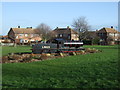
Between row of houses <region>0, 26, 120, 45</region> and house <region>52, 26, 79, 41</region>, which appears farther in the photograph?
house <region>52, 26, 79, 41</region>

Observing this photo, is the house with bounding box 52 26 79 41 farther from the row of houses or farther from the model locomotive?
the model locomotive

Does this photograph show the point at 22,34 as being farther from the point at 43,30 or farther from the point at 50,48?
the point at 50,48

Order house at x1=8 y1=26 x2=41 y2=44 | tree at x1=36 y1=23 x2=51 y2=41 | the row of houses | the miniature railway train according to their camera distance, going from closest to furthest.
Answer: the miniature railway train
tree at x1=36 y1=23 x2=51 y2=41
house at x1=8 y1=26 x2=41 y2=44
the row of houses

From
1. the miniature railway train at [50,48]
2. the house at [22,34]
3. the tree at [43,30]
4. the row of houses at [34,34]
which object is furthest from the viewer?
the row of houses at [34,34]

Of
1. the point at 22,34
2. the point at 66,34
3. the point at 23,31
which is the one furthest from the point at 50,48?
the point at 23,31

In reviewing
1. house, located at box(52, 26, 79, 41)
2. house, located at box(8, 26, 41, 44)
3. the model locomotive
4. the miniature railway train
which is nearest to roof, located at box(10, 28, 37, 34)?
house, located at box(8, 26, 41, 44)

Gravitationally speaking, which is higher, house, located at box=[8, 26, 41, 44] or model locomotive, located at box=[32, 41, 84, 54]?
house, located at box=[8, 26, 41, 44]

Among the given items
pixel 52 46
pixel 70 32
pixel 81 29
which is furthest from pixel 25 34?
pixel 52 46

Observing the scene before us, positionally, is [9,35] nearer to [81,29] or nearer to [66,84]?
[81,29]

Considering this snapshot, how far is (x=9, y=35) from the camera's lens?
105 m

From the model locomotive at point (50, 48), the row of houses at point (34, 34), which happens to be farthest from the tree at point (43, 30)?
the model locomotive at point (50, 48)

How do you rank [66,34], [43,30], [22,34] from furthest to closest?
[66,34]
[22,34]
[43,30]

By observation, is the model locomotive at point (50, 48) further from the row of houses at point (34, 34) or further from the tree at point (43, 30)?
the row of houses at point (34, 34)

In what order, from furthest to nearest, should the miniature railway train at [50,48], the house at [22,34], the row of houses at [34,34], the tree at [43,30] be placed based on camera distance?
the row of houses at [34,34]
the house at [22,34]
the tree at [43,30]
the miniature railway train at [50,48]
